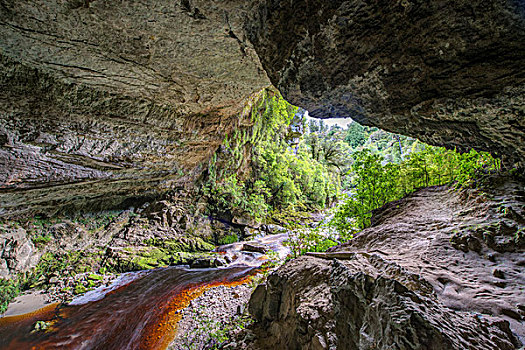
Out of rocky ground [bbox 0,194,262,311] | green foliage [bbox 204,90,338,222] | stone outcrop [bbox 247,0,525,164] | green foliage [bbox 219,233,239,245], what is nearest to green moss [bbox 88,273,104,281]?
rocky ground [bbox 0,194,262,311]

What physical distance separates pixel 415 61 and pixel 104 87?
6630 mm

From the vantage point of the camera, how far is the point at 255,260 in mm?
9391

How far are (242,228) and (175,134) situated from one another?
7415mm

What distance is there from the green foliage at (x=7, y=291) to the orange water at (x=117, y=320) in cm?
67

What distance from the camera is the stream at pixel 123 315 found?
14.8 ft

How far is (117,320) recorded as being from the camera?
528 centimetres

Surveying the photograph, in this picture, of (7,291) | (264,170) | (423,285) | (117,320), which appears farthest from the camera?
(264,170)

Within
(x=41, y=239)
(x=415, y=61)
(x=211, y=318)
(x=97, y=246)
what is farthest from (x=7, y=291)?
(x=415, y=61)

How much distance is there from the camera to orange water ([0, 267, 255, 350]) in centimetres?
448

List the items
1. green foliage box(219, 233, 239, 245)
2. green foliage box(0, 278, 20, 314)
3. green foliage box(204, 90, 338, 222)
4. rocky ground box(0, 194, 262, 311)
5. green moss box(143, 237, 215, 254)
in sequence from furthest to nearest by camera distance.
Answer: green foliage box(204, 90, 338, 222) → green foliage box(219, 233, 239, 245) → green moss box(143, 237, 215, 254) → rocky ground box(0, 194, 262, 311) → green foliage box(0, 278, 20, 314)

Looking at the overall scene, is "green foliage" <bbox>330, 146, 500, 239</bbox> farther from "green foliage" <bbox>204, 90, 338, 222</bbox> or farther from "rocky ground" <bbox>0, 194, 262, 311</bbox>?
"green foliage" <bbox>204, 90, 338, 222</bbox>

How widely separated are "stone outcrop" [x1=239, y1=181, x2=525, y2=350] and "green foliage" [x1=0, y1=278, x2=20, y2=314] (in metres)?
7.11

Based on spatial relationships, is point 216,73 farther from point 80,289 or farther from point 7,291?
point 7,291

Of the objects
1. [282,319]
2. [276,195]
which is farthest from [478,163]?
[276,195]
